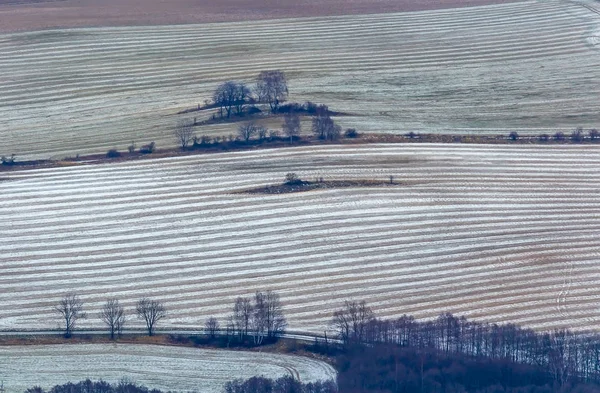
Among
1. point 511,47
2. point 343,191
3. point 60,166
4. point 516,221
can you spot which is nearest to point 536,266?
point 516,221

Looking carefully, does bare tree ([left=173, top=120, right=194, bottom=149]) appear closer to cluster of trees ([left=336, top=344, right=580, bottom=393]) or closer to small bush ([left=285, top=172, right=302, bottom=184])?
small bush ([left=285, top=172, right=302, bottom=184])

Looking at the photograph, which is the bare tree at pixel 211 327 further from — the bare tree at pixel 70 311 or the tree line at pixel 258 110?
the tree line at pixel 258 110

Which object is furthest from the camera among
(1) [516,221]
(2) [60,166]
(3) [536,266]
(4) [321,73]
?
(4) [321,73]

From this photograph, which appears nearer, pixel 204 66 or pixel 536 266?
pixel 536 266

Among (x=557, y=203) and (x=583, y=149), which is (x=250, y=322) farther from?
(x=583, y=149)

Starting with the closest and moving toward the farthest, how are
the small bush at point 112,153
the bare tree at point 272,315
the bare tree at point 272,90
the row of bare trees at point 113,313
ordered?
the bare tree at point 272,315 < the row of bare trees at point 113,313 < the small bush at point 112,153 < the bare tree at point 272,90

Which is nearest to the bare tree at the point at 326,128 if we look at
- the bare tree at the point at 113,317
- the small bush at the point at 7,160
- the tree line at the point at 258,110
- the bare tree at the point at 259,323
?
the tree line at the point at 258,110
